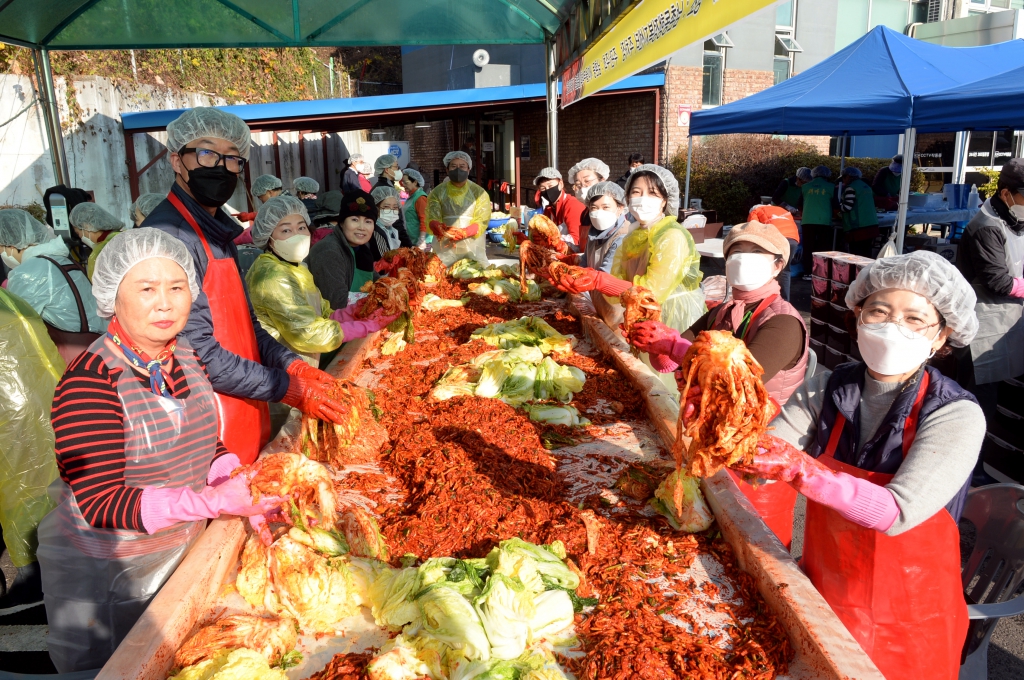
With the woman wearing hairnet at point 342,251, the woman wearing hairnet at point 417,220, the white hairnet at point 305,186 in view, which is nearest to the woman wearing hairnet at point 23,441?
the woman wearing hairnet at point 342,251

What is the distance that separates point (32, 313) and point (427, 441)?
2279mm

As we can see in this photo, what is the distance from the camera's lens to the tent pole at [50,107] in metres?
8.29

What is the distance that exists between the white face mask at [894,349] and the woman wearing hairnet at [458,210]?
6.19 metres

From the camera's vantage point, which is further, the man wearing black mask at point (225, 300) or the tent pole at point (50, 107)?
the tent pole at point (50, 107)

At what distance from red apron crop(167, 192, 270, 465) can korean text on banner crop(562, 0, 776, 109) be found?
7.99 ft

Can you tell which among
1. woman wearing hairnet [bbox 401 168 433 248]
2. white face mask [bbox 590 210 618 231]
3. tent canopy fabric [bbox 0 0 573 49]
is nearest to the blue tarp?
tent canopy fabric [bbox 0 0 573 49]

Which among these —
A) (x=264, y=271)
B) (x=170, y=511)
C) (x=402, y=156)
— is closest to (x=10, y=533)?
(x=264, y=271)

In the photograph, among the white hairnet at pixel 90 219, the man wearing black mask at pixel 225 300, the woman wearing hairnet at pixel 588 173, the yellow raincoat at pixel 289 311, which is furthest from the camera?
the woman wearing hairnet at pixel 588 173

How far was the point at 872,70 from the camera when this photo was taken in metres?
9.62

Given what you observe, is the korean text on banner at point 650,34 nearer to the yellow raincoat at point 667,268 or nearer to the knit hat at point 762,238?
the knit hat at point 762,238

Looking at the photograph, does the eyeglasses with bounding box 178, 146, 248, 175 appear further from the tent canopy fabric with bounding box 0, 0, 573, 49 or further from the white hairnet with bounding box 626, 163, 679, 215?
the tent canopy fabric with bounding box 0, 0, 573, 49

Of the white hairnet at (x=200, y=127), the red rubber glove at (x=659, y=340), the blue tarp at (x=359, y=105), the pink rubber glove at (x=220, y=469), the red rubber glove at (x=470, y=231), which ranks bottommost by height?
the pink rubber glove at (x=220, y=469)

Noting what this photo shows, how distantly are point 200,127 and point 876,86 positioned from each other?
9120mm

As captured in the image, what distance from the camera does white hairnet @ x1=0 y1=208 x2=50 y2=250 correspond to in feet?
16.0
